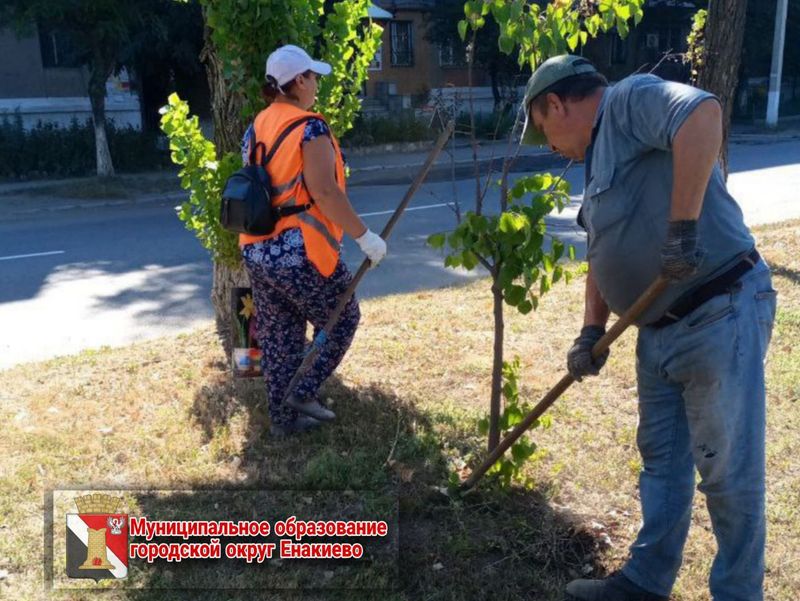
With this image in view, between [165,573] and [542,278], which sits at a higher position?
[542,278]

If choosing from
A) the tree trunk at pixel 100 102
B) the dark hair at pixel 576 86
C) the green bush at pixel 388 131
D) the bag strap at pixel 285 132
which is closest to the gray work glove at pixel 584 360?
the dark hair at pixel 576 86

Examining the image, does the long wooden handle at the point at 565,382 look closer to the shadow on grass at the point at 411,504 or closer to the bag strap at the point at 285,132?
the shadow on grass at the point at 411,504

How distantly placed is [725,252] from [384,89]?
28.7 meters

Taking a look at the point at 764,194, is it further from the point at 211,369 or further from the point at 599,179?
the point at 599,179

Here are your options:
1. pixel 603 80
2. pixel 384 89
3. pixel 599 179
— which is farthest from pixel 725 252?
pixel 384 89

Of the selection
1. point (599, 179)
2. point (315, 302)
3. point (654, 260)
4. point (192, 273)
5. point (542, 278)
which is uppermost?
point (599, 179)

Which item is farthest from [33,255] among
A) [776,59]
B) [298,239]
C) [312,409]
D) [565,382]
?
[776,59]

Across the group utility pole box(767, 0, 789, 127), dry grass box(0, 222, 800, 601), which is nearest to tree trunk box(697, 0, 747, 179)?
dry grass box(0, 222, 800, 601)

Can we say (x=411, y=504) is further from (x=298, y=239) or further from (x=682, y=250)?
(x=682, y=250)

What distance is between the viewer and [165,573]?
300 centimetres

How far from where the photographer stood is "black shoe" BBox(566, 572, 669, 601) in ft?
9.14

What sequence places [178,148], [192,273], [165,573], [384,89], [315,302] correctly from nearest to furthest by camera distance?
[165,573] → [315,302] → [178,148] → [192,273] → [384,89]

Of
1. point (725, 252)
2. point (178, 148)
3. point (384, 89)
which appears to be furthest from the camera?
point (384, 89)

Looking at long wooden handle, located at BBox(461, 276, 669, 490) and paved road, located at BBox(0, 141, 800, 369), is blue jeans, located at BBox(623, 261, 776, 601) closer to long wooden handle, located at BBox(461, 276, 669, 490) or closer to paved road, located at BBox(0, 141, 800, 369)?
long wooden handle, located at BBox(461, 276, 669, 490)
